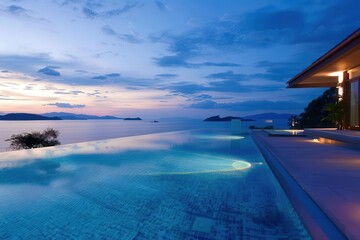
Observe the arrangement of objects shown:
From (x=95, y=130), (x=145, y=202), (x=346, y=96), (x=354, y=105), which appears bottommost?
(x=95, y=130)

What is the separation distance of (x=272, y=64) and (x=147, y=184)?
20507 millimetres

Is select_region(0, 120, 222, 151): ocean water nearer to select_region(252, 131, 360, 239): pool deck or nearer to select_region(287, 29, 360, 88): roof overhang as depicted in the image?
select_region(287, 29, 360, 88): roof overhang

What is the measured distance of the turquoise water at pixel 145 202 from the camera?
2.46 m

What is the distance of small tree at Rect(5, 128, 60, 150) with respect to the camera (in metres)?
14.0

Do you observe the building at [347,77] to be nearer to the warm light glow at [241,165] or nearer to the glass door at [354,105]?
the glass door at [354,105]

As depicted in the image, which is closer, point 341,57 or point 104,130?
point 341,57

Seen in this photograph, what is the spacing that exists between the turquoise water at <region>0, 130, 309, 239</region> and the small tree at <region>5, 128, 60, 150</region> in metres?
9.49

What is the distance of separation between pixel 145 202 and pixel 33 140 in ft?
43.9

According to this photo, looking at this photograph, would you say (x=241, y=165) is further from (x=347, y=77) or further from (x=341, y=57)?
(x=347, y=77)

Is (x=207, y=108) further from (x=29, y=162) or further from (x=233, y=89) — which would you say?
(x=29, y=162)

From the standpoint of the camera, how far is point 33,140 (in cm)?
1453

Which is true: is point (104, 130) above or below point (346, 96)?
Result: below

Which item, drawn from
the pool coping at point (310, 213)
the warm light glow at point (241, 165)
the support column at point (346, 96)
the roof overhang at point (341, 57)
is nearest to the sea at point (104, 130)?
the support column at point (346, 96)

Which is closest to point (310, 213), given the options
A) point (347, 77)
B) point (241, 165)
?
point (241, 165)
